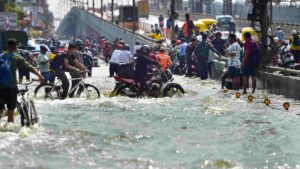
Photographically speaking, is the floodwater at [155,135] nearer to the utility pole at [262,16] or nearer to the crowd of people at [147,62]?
the crowd of people at [147,62]

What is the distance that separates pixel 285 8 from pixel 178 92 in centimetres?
4379

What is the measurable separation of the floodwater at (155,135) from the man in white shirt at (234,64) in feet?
9.96

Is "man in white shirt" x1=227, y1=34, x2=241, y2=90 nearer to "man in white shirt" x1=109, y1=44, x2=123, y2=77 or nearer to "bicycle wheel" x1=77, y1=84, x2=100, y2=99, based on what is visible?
"bicycle wheel" x1=77, y1=84, x2=100, y2=99

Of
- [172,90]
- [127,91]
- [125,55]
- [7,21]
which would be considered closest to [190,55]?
[125,55]

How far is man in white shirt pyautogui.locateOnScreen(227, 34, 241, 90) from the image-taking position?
24.9m

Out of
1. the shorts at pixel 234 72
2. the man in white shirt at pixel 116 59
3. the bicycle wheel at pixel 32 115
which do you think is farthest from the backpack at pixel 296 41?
the bicycle wheel at pixel 32 115

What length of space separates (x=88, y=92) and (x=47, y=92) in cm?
110

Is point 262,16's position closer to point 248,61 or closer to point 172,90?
point 248,61

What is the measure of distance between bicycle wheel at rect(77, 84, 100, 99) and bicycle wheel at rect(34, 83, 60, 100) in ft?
1.92

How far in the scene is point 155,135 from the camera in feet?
50.3

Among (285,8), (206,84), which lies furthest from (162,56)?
(285,8)

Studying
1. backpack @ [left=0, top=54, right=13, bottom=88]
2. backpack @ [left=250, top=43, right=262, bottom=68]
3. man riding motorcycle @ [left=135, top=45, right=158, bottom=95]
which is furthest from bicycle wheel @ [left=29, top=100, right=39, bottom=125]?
backpack @ [left=250, top=43, right=262, bottom=68]

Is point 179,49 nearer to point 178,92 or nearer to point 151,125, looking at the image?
point 178,92

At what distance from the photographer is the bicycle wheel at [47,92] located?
884 inches
